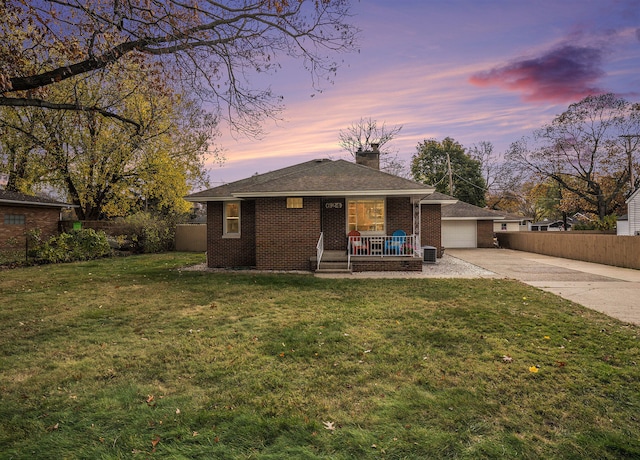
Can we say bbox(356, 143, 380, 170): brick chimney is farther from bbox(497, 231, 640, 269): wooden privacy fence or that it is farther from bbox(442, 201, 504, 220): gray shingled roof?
bbox(497, 231, 640, 269): wooden privacy fence

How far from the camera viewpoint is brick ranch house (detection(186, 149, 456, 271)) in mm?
12242

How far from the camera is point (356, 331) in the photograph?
546 centimetres

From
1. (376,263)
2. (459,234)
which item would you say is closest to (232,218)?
(376,263)

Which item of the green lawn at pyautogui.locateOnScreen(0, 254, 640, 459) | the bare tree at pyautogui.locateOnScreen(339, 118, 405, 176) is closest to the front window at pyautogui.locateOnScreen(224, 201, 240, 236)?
the green lawn at pyautogui.locateOnScreen(0, 254, 640, 459)

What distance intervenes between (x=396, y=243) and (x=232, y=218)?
6.74 m

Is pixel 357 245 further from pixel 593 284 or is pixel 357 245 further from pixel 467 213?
pixel 467 213

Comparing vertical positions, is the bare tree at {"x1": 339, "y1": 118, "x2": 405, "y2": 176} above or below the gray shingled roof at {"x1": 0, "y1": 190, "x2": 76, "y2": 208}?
above

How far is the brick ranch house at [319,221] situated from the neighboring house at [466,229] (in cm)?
1203

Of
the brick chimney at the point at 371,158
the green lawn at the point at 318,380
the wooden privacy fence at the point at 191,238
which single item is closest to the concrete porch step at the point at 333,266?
the green lawn at the point at 318,380

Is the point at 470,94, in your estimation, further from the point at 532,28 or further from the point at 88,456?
the point at 88,456

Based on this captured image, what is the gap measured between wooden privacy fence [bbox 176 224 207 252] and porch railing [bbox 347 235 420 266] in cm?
1247

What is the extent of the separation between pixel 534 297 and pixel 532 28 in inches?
375

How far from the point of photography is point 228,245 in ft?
45.5

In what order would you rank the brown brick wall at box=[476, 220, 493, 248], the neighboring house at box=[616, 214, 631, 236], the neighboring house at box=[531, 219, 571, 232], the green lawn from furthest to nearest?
the neighboring house at box=[531, 219, 571, 232] < the brown brick wall at box=[476, 220, 493, 248] < the neighboring house at box=[616, 214, 631, 236] < the green lawn
